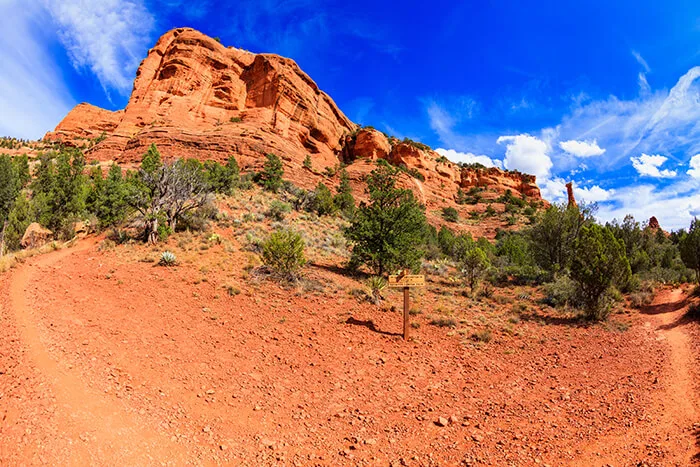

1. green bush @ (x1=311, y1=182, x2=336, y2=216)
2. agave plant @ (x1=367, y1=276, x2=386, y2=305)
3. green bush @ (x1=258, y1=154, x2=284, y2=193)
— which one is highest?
green bush @ (x1=258, y1=154, x2=284, y2=193)

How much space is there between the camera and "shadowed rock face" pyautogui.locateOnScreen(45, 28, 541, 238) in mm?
44094

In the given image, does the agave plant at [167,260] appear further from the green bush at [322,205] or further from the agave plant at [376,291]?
the green bush at [322,205]

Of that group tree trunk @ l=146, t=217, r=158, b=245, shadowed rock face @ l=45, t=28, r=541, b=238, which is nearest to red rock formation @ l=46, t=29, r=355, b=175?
shadowed rock face @ l=45, t=28, r=541, b=238

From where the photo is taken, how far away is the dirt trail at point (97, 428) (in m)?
3.58

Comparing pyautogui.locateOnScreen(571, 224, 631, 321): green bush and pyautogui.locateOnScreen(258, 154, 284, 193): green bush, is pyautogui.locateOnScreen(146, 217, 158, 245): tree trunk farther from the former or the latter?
pyautogui.locateOnScreen(258, 154, 284, 193): green bush

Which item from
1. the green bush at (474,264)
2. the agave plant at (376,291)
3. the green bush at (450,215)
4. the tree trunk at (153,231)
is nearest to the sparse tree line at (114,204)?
the tree trunk at (153,231)

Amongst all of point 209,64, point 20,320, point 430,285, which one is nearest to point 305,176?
point 209,64

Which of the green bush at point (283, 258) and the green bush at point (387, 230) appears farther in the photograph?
the green bush at point (387, 230)

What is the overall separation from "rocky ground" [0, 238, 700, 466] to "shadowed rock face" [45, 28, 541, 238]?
3492 cm

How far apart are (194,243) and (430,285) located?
1139cm

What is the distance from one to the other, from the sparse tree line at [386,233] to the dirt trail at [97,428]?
6.79m

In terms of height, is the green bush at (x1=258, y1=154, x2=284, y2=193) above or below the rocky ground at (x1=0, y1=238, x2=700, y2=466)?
above

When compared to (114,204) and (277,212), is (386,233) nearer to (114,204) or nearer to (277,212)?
(277,212)

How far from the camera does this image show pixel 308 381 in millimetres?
5832
